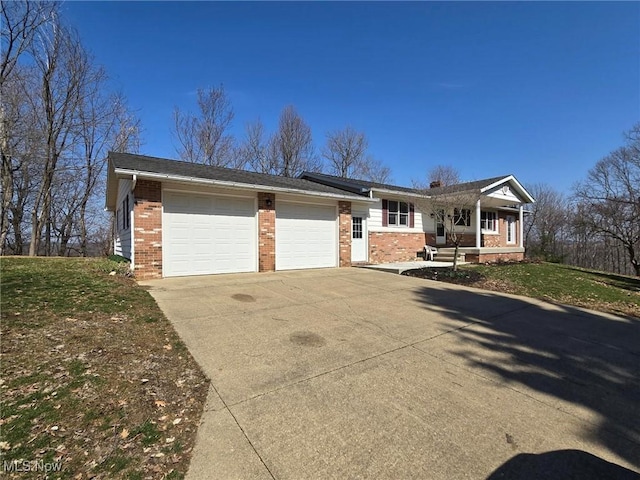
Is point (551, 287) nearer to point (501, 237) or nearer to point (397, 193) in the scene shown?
point (397, 193)

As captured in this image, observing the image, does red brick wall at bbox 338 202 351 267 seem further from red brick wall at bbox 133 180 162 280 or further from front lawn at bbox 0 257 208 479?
front lawn at bbox 0 257 208 479

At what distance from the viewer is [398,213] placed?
50.0 ft

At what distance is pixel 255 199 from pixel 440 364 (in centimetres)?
795

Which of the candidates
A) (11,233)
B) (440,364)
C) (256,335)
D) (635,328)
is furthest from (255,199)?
(11,233)

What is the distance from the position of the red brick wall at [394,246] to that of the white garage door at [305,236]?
2.61 metres

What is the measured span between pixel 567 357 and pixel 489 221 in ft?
57.9

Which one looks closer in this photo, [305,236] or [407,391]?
[407,391]

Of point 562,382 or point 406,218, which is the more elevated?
point 406,218

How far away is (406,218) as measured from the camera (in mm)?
15508

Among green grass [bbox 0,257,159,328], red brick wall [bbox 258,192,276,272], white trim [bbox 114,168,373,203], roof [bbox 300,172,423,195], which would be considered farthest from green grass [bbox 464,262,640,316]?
green grass [bbox 0,257,159,328]

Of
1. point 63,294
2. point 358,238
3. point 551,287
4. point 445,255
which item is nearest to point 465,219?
point 445,255

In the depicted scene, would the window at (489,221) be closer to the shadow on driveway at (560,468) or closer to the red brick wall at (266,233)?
the red brick wall at (266,233)

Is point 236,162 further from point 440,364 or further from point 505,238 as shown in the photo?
point 440,364

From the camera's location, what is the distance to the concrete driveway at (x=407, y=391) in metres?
2.15
